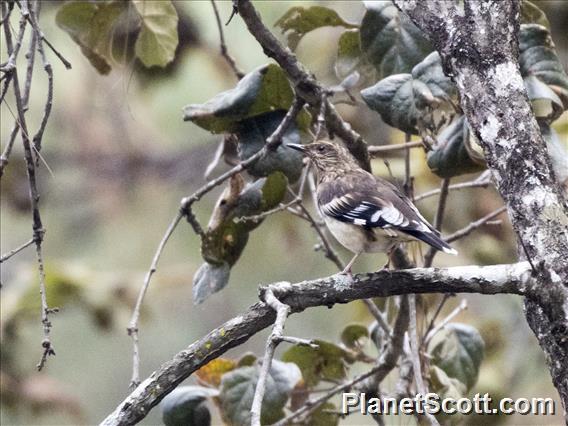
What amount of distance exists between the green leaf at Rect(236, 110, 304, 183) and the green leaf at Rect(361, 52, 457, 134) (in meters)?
0.34

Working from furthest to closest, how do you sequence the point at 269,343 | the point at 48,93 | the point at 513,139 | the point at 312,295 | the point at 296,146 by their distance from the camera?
the point at 296,146 < the point at 48,93 < the point at 312,295 < the point at 513,139 < the point at 269,343

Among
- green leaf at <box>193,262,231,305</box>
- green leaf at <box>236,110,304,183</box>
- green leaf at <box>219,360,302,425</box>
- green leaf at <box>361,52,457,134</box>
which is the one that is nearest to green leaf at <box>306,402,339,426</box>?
green leaf at <box>219,360,302,425</box>

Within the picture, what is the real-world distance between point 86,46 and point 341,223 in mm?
1294

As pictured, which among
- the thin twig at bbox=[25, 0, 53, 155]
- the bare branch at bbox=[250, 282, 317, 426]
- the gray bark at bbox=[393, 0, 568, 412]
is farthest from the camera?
the thin twig at bbox=[25, 0, 53, 155]

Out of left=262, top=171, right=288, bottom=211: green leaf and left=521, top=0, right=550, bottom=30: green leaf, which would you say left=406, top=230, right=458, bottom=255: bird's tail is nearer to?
left=262, top=171, right=288, bottom=211: green leaf

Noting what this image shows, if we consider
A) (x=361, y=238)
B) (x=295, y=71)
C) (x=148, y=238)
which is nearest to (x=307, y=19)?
(x=295, y=71)

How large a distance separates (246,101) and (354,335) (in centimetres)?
105

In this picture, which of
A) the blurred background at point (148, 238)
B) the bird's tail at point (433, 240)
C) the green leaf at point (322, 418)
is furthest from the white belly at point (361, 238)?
the blurred background at point (148, 238)

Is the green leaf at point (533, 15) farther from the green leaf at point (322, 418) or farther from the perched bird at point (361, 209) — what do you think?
the green leaf at point (322, 418)

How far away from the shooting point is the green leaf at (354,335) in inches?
141

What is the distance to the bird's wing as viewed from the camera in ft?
9.25

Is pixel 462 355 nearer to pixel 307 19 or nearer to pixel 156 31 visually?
pixel 307 19

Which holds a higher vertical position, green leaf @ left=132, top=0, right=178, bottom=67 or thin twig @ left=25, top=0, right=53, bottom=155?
thin twig @ left=25, top=0, right=53, bottom=155

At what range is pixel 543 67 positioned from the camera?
2.95 meters
